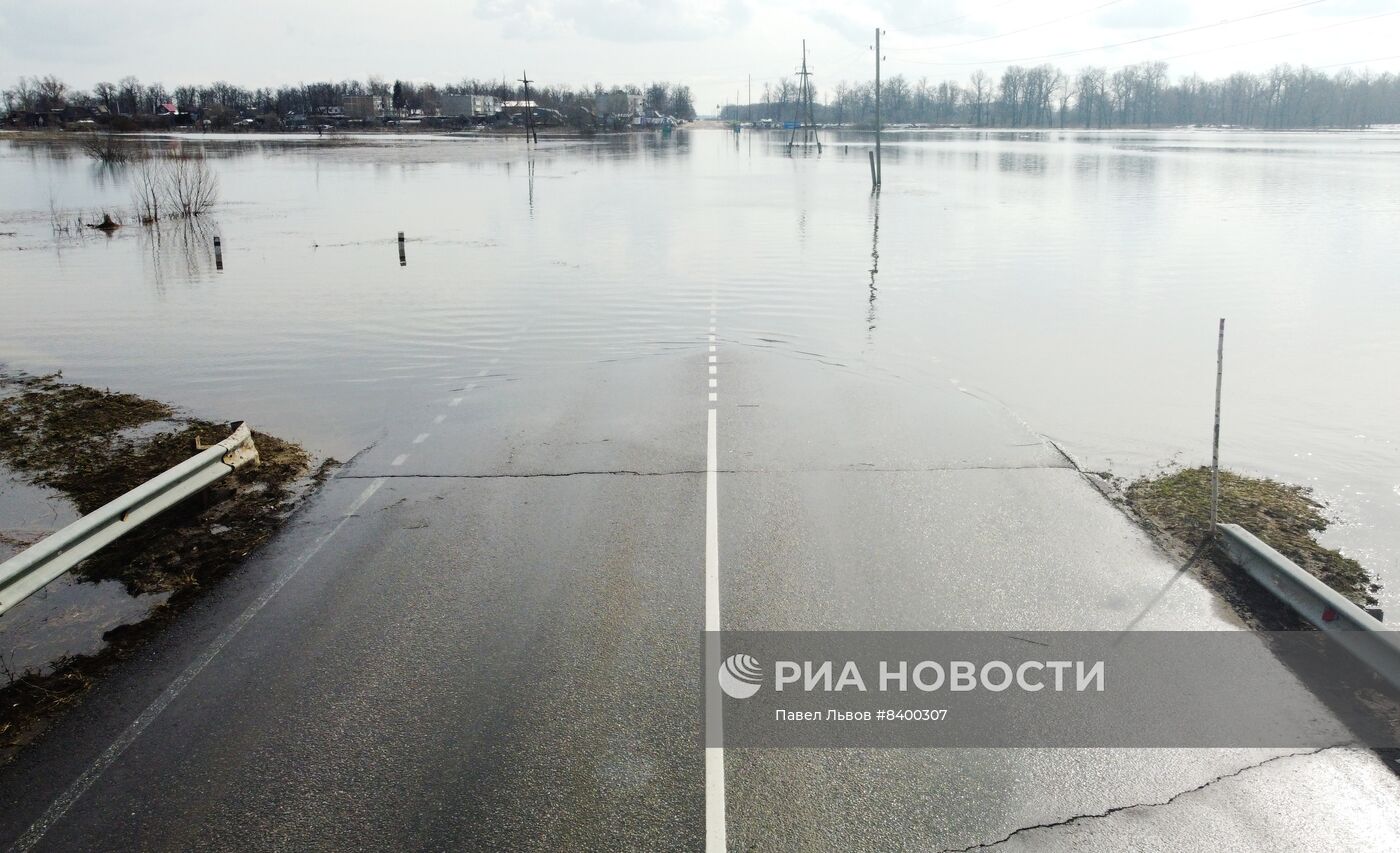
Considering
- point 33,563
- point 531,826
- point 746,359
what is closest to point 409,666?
point 531,826

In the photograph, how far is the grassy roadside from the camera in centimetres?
918

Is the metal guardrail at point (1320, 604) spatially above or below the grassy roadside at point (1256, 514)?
Result: above

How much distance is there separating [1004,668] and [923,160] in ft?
323

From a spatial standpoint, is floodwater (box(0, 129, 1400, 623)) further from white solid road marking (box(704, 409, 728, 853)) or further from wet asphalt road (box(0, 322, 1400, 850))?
white solid road marking (box(704, 409, 728, 853))

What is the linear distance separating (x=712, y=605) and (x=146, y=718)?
4010 millimetres

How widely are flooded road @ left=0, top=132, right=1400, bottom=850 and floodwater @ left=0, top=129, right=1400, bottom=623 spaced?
0.19 metres

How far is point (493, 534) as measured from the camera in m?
9.98

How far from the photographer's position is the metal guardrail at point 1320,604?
A: 6.94m

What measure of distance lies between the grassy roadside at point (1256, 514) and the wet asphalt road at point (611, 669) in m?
0.60

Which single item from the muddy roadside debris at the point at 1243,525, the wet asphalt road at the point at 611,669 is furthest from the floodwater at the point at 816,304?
the wet asphalt road at the point at 611,669

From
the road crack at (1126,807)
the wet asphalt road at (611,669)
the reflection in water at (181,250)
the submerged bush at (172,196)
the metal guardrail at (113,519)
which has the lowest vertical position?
the road crack at (1126,807)

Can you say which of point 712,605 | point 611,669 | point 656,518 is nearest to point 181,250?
Result: point 656,518

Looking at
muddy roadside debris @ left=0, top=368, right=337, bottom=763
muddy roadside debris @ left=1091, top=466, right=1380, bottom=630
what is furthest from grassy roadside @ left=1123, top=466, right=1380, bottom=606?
muddy roadside debris @ left=0, top=368, right=337, bottom=763

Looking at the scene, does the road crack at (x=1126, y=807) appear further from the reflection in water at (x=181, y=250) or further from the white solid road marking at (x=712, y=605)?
the reflection in water at (x=181, y=250)
